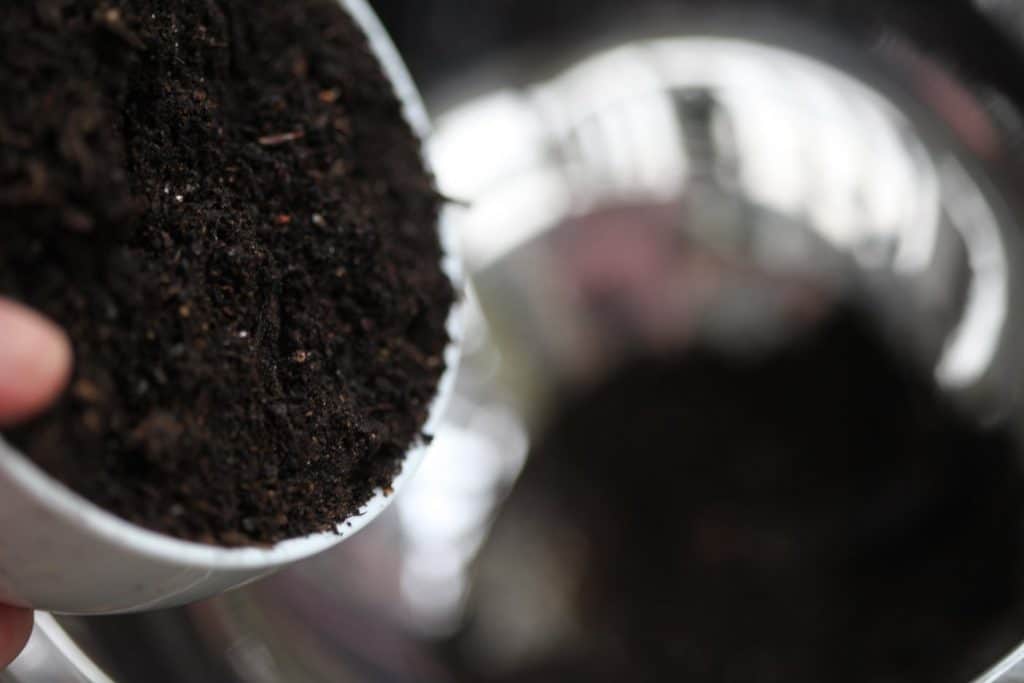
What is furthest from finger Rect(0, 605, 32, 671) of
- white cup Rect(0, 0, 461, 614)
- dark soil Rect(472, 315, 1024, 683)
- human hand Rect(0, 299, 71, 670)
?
dark soil Rect(472, 315, 1024, 683)

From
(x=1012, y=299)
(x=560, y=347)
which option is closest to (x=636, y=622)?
(x=560, y=347)

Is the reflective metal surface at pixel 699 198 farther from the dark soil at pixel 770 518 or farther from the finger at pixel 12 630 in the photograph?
the finger at pixel 12 630

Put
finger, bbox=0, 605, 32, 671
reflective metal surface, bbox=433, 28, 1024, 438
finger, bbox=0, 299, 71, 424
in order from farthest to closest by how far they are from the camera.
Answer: reflective metal surface, bbox=433, 28, 1024, 438 < finger, bbox=0, 605, 32, 671 < finger, bbox=0, 299, 71, 424

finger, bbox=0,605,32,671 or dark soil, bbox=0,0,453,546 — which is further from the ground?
dark soil, bbox=0,0,453,546

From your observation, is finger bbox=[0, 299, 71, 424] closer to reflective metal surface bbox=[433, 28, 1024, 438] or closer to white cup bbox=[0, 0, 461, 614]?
white cup bbox=[0, 0, 461, 614]

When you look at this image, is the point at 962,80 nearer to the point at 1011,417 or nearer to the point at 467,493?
the point at 1011,417

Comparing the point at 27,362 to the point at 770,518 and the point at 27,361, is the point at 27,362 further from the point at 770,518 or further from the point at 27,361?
the point at 770,518
